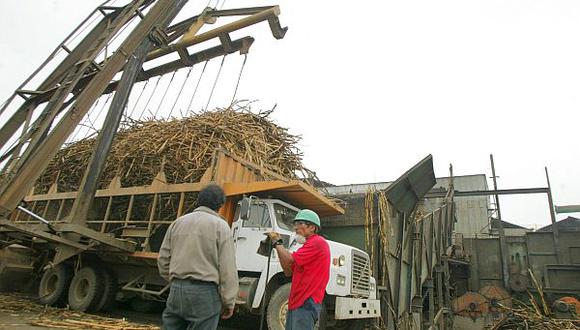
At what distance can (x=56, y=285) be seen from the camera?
709 centimetres

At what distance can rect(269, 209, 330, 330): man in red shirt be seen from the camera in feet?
10.1

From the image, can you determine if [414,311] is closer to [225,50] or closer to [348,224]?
[348,224]

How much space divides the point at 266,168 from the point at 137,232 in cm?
251

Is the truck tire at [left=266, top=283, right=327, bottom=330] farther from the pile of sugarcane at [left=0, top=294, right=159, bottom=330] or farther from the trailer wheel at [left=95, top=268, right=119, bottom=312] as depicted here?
the trailer wheel at [left=95, top=268, right=119, bottom=312]

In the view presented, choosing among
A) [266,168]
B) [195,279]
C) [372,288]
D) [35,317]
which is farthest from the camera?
[266,168]

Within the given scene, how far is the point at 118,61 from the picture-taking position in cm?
659

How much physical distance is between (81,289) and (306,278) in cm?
540

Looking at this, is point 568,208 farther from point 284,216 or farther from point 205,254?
point 205,254

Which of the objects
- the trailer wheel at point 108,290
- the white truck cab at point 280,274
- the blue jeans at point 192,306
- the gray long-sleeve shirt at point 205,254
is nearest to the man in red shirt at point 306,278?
the gray long-sleeve shirt at point 205,254

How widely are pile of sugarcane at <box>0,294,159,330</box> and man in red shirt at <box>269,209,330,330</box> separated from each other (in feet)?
9.70

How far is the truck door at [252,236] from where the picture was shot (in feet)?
18.4

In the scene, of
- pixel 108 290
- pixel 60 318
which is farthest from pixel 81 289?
pixel 60 318

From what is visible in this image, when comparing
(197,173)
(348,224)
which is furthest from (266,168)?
(348,224)

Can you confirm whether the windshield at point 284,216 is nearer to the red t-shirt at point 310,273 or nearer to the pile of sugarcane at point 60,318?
the pile of sugarcane at point 60,318
